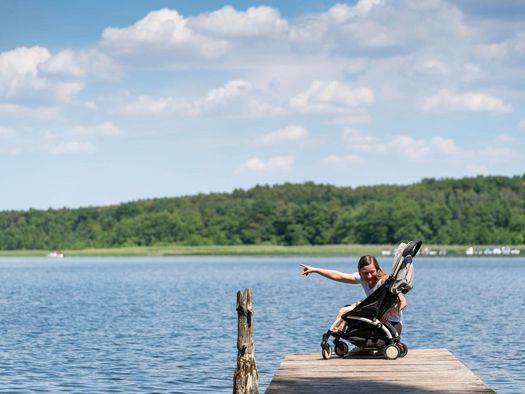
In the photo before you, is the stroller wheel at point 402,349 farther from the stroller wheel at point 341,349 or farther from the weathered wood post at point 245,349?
the weathered wood post at point 245,349

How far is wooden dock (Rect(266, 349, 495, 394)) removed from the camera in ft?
47.4

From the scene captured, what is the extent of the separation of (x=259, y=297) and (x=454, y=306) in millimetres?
13981

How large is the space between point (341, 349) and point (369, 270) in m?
1.46

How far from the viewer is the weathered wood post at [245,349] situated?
1622 cm

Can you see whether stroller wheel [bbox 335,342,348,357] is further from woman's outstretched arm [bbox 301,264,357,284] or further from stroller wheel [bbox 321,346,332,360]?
woman's outstretched arm [bbox 301,264,357,284]

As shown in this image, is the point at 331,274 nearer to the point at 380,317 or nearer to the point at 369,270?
the point at 369,270

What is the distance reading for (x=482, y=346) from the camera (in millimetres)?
30000

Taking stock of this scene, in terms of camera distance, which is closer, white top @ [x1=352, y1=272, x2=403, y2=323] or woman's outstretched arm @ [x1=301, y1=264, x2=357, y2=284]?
woman's outstretched arm @ [x1=301, y1=264, x2=357, y2=284]

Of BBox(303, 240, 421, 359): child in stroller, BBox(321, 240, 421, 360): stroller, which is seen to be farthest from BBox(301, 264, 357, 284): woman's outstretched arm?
BBox(321, 240, 421, 360): stroller

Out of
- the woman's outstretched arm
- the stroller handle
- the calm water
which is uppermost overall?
the stroller handle

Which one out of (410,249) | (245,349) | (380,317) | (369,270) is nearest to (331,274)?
(369,270)

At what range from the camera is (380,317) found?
670 inches

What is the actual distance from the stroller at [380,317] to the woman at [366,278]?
13 centimetres

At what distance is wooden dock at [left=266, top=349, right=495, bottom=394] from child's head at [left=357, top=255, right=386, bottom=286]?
1.26m
